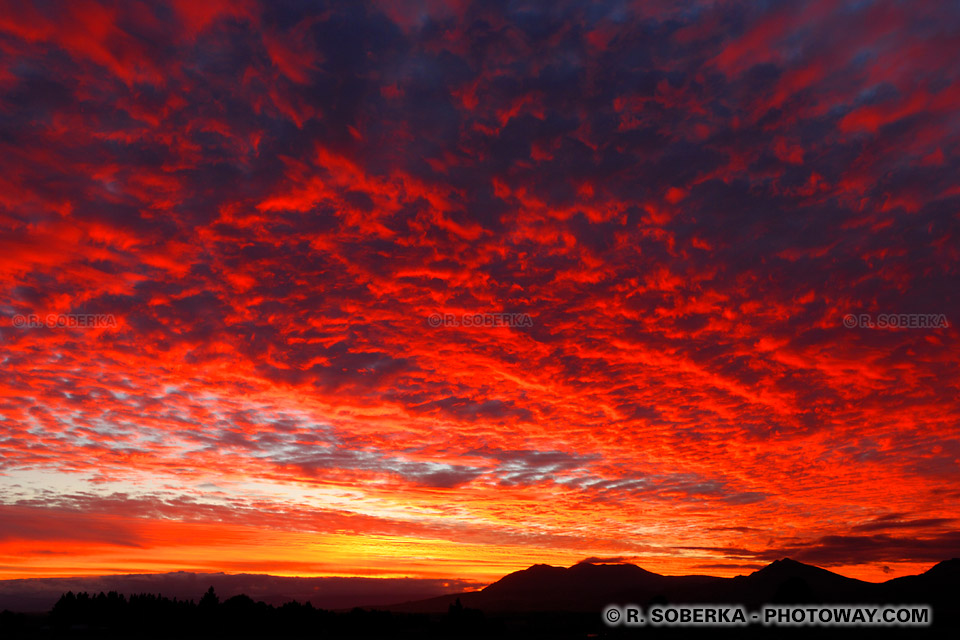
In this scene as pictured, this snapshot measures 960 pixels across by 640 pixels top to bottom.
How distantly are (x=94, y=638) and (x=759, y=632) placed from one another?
206 m

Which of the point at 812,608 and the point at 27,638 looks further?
the point at 812,608

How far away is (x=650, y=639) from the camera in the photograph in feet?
600

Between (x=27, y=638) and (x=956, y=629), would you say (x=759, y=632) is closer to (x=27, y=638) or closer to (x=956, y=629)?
(x=956, y=629)

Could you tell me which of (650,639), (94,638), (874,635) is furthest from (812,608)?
(94,638)

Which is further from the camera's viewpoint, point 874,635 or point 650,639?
point 650,639

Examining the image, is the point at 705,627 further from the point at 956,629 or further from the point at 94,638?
the point at 94,638

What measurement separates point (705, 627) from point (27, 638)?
21052cm

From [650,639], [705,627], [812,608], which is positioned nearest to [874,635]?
[812,608]

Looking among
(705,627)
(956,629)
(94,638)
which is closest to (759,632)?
(705,627)

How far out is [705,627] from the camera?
196m

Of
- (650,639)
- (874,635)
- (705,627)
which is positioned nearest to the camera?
(874,635)

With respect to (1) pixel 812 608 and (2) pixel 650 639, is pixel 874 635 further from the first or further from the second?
(2) pixel 650 639

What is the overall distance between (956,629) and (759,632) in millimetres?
63572

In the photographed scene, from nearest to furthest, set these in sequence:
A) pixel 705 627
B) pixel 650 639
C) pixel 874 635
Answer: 1. pixel 874 635
2. pixel 650 639
3. pixel 705 627
